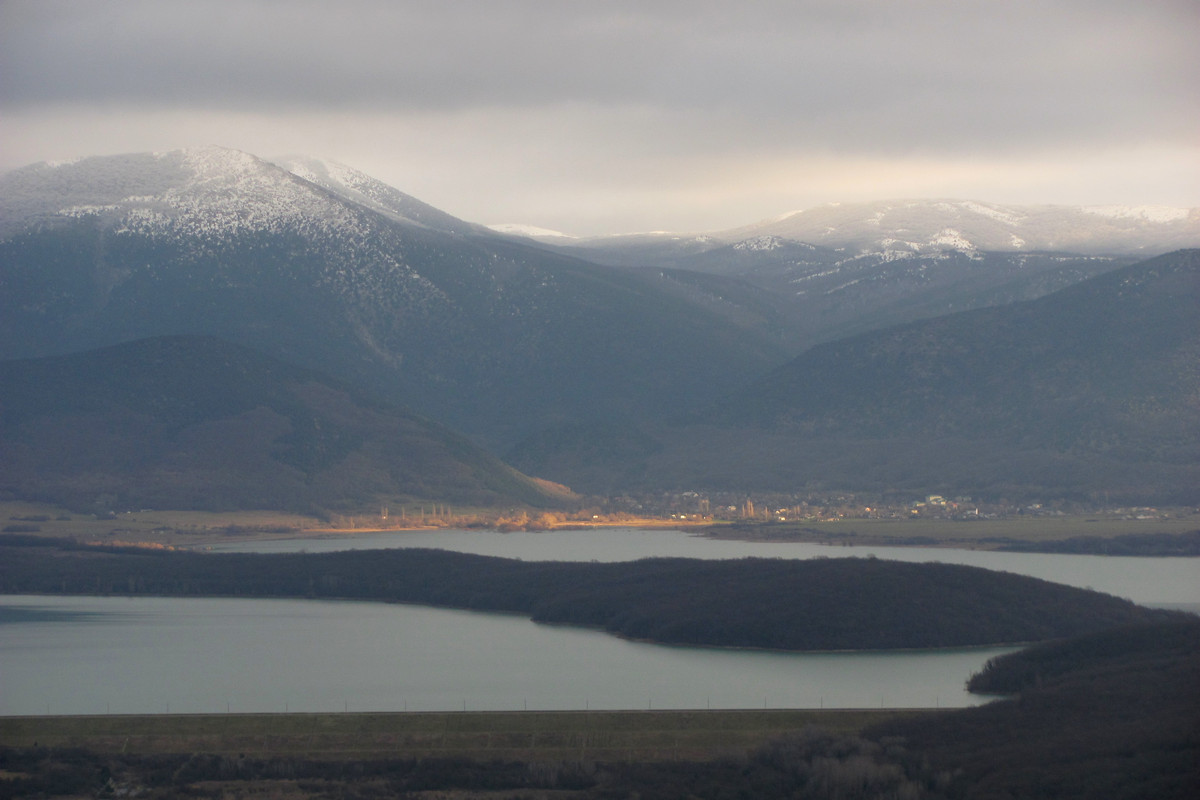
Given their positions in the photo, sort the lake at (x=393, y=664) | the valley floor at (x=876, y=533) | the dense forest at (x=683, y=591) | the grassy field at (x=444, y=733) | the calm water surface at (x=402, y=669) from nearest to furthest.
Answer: the grassy field at (x=444, y=733) → the calm water surface at (x=402, y=669) → the lake at (x=393, y=664) → the dense forest at (x=683, y=591) → the valley floor at (x=876, y=533)

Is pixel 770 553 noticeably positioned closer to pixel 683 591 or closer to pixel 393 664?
pixel 683 591

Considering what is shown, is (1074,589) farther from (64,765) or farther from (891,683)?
(64,765)

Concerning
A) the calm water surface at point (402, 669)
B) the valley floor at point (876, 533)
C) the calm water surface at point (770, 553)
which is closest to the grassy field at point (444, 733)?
the calm water surface at point (402, 669)

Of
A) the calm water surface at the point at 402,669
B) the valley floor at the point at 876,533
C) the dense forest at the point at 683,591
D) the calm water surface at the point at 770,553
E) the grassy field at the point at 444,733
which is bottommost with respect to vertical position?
the grassy field at the point at 444,733

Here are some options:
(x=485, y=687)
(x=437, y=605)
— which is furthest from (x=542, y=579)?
(x=485, y=687)

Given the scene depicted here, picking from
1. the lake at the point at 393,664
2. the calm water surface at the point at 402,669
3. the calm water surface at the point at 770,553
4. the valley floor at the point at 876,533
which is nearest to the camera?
the calm water surface at the point at 402,669

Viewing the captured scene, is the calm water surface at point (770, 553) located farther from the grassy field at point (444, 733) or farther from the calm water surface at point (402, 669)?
the grassy field at point (444, 733)
